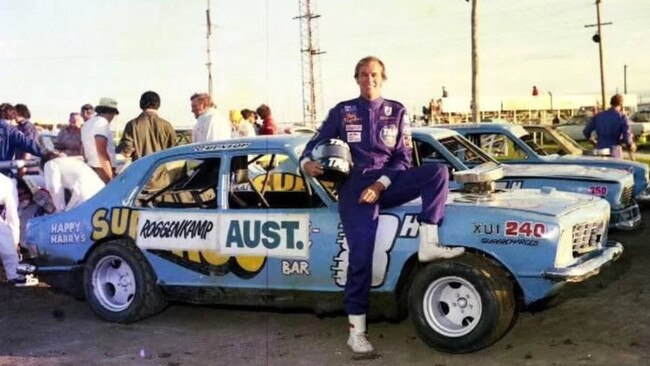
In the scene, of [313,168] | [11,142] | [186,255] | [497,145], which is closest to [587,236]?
[313,168]

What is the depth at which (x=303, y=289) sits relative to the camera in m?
5.54

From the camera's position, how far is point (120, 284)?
636cm

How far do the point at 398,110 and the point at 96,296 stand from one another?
9.36ft

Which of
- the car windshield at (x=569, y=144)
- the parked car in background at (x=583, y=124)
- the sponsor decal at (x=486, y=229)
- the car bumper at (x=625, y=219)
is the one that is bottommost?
the car bumper at (x=625, y=219)

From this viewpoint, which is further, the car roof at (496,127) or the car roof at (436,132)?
the car roof at (496,127)

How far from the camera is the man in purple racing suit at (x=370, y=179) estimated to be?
5.09 meters

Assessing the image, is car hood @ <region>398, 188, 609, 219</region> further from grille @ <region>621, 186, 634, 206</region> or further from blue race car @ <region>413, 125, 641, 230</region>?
grille @ <region>621, 186, 634, 206</region>

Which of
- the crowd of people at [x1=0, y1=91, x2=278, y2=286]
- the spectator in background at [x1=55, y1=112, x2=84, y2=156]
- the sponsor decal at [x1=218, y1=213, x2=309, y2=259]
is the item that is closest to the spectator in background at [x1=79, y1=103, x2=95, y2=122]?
the spectator in background at [x1=55, y1=112, x2=84, y2=156]

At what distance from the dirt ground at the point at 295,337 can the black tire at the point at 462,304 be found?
0.13 m

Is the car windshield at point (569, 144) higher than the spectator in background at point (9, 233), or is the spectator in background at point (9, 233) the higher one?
the car windshield at point (569, 144)

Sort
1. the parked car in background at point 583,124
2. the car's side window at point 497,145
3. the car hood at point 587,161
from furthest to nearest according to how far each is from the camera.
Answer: the parked car in background at point 583,124 → the car's side window at point 497,145 → the car hood at point 587,161

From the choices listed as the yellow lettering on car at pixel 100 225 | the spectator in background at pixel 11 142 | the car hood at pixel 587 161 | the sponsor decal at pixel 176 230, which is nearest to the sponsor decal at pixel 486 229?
the sponsor decal at pixel 176 230

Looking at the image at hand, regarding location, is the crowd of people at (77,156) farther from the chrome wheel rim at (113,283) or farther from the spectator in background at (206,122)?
the chrome wheel rim at (113,283)

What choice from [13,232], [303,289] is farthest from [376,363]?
[13,232]
